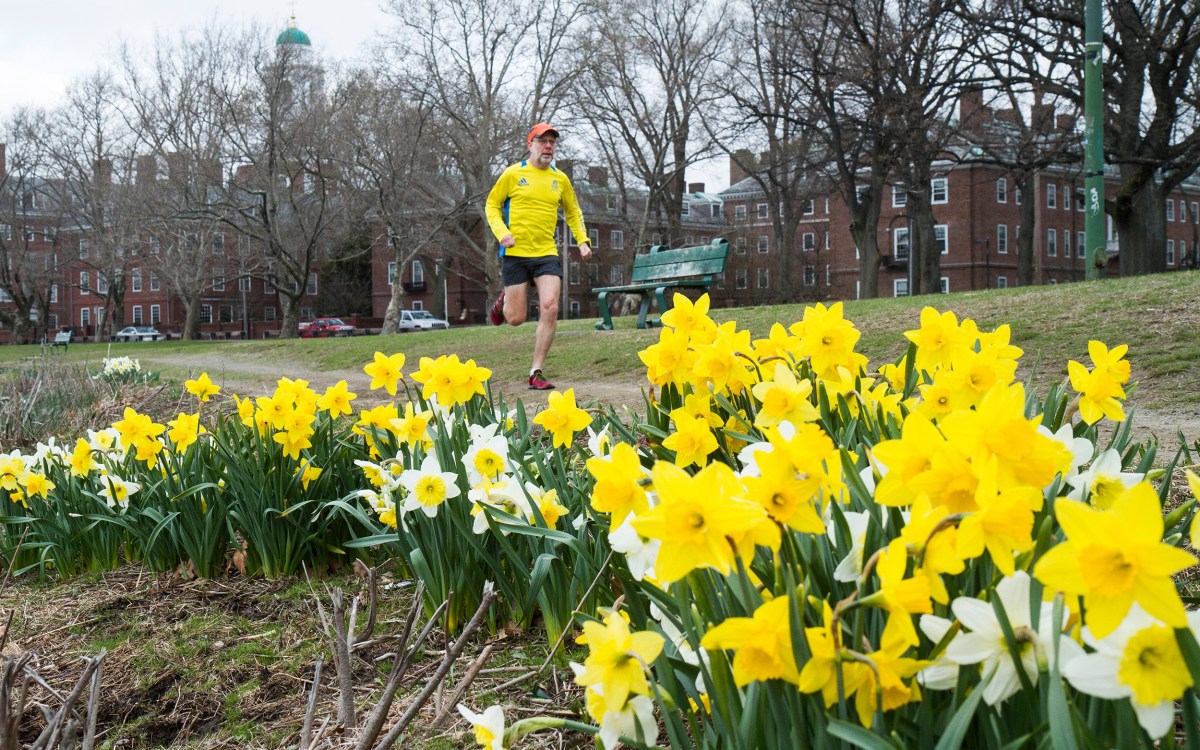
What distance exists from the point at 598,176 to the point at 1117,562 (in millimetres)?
40789

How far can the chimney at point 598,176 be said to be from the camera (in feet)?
132

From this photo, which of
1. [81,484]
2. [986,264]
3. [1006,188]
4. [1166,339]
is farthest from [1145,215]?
[1006,188]

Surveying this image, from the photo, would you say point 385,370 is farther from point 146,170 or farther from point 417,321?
point 417,321

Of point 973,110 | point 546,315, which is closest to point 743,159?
point 973,110

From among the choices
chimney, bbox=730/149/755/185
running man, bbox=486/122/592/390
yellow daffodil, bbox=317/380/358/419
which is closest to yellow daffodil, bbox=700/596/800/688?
yellow daffodil, bbox=317/380/358/419

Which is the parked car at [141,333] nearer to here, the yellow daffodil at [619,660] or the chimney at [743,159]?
the chimney at [743,159]

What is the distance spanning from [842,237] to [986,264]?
9112mm

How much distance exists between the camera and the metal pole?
41.7ft

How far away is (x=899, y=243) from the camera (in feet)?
185

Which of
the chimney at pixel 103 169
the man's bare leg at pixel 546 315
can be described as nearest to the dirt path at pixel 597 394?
the man's bare leg at pixel 546 315

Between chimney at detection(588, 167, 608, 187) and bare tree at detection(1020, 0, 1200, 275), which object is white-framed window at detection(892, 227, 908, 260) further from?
bare tree at detection(1020, 0, 1200, 275)

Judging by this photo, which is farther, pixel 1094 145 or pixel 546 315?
pixel 1094 145

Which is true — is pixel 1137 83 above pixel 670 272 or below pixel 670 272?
above

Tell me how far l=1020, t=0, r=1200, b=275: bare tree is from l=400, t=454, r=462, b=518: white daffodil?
19130 mm
